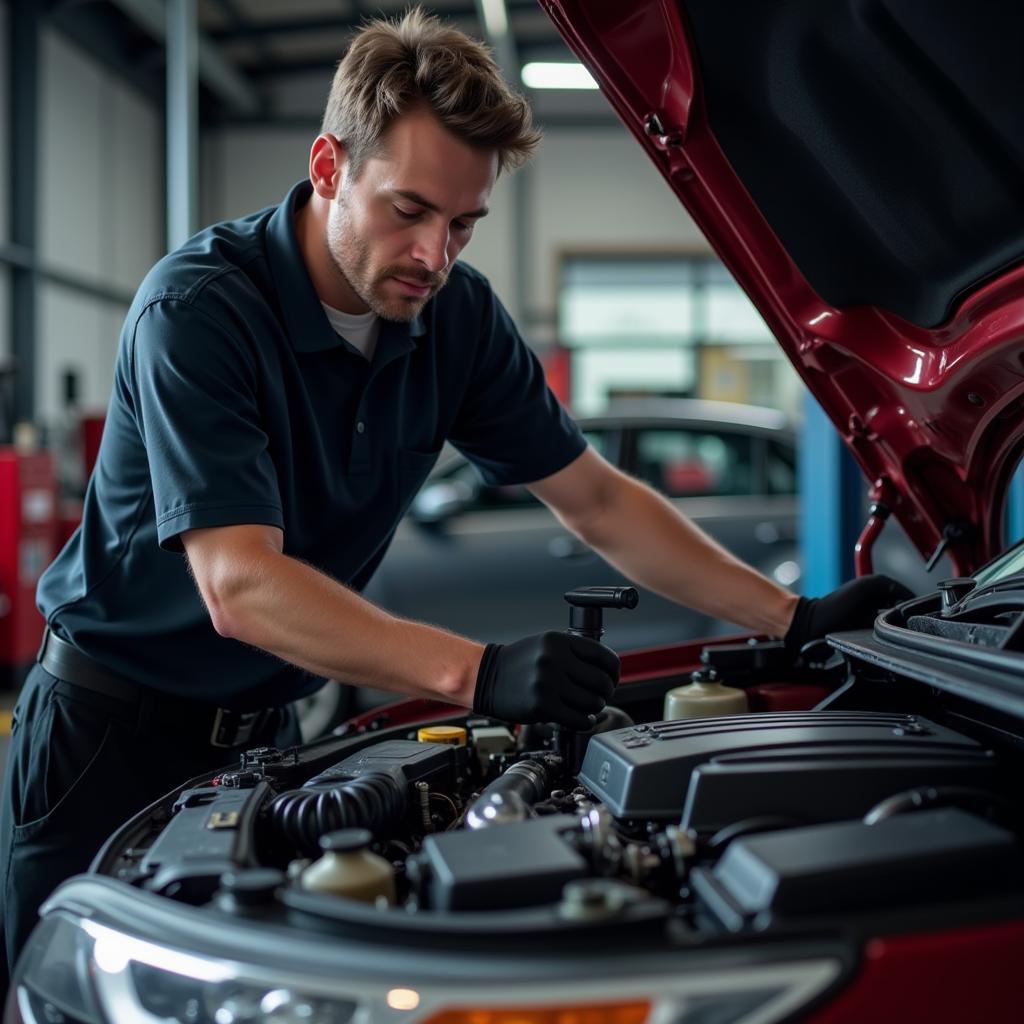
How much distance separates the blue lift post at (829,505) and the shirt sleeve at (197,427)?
8.57 ft

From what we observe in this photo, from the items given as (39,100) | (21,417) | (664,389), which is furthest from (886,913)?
(664,389)

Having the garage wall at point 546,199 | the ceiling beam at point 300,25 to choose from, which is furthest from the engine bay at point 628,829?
the garage wall at point 546,199

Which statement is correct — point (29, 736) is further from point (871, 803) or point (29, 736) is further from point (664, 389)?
point (664, 389)

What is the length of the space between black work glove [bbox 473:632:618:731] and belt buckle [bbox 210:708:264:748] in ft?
1.66

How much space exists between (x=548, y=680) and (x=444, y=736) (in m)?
0.29

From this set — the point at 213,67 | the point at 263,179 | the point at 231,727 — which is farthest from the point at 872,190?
the point at 263,179

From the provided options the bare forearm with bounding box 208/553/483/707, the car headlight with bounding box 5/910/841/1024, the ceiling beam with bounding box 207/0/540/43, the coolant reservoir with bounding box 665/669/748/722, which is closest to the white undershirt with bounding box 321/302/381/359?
the bare forearm with bounding box 208/553/483/707

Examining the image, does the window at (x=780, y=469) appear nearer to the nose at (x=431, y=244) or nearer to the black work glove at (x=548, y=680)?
the nose at (x=431, y=244)

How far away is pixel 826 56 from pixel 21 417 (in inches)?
330

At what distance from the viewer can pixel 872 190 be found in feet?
4.65

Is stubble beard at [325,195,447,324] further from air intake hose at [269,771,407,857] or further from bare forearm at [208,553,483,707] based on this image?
air intake hose at [269,771,407,857]

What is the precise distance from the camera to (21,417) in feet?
28.4

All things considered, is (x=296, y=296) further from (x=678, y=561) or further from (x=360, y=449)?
(x=678, y=561)

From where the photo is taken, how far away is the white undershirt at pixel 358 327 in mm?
1662
